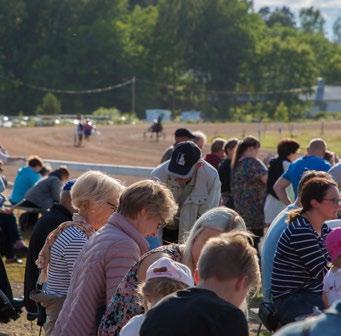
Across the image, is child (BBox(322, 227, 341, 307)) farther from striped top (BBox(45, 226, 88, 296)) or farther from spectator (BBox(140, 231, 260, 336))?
spectator (BBox(140, 231, 260, 336))

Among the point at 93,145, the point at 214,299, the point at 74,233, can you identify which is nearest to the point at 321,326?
the point at 214,299

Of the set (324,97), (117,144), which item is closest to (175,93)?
(324,97)

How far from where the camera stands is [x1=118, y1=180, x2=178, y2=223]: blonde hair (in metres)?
5.48

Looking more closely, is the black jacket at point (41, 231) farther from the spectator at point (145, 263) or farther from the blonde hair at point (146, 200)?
the spectator at point (145, 263)

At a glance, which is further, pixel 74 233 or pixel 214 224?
pixel 74 233

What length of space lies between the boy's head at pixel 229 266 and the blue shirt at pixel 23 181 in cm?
1372

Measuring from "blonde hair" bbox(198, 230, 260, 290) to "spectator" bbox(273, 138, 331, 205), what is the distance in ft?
21.5

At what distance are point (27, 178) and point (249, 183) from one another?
20.2ft

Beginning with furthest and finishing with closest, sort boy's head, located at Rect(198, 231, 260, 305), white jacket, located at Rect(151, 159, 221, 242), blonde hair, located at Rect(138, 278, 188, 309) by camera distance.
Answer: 1. white jacket, located at Rect(151, 159, 221, 242)
2. blonde hair, located at Rect(138, 278, 188, 309)
3. boy's head, located at Rect(198, 231, 260, 305)

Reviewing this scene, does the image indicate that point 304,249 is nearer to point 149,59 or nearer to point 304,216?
point 304,216

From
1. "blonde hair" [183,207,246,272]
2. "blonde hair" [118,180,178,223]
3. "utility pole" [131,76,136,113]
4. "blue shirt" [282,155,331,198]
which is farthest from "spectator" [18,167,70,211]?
"utility pole" [131,76,136,113]

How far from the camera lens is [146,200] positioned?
548cm

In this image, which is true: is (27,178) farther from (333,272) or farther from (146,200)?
(146,200)

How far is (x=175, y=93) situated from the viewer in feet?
382
